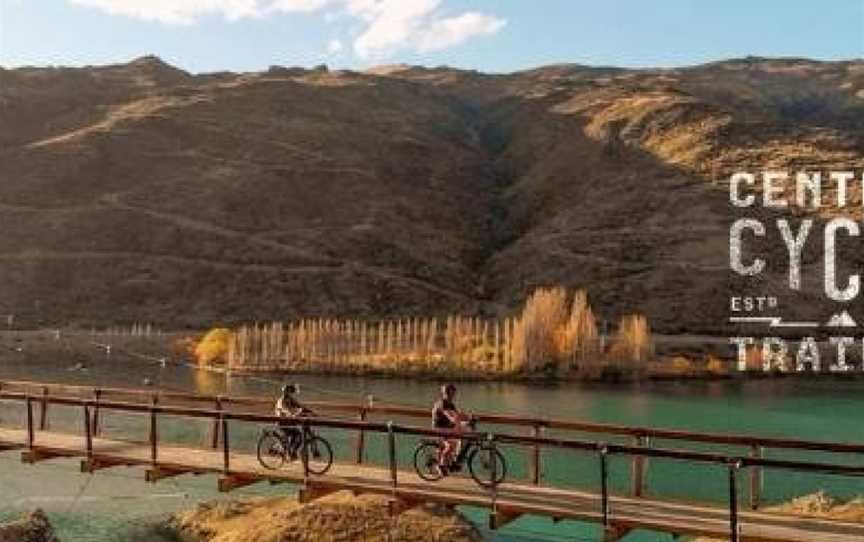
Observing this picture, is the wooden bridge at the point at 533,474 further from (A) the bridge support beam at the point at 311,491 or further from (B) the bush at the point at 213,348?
(B) the bush at the point at 213,348

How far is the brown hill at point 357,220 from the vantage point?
129625 millimetres

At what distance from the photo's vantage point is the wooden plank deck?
20.5 m

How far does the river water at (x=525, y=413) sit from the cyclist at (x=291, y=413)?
10279 millimetres

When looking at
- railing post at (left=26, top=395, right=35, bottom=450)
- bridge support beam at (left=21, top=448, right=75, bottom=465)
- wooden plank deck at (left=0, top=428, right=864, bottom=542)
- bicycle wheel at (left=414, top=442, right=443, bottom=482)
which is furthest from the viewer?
bridge support beam at (left=21, top=448, right=75, bottom=465)

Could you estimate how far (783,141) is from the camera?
6909 inches

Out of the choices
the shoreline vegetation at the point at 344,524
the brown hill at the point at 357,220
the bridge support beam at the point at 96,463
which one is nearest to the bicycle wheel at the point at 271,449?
the bridge support beam at the point at 96,463

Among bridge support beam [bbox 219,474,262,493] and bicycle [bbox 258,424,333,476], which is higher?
bicycle [bbox 258,424,333,476]

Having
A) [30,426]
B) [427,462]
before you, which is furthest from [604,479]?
[30,426]

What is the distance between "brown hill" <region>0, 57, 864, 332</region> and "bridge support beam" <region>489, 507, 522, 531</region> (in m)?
99.7

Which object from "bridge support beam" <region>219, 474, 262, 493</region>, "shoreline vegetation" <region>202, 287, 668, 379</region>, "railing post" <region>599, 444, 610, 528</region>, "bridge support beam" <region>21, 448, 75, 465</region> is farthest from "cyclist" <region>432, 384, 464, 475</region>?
"shoreline vegetation" <region>202, 287, 668, 379</region>

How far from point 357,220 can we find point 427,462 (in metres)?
134

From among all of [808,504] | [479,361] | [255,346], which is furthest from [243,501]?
[255,346]

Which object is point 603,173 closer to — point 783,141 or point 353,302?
point 783,141

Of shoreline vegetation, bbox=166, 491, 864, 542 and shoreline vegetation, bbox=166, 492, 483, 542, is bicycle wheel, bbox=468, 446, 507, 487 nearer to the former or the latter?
shoreline vegetation, bbox=166, 492, 483, 542
